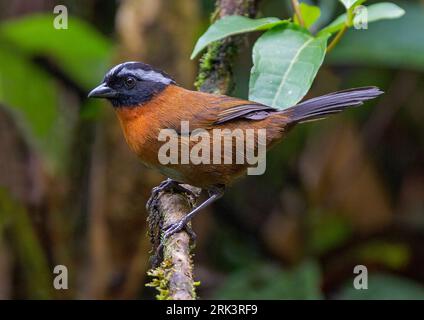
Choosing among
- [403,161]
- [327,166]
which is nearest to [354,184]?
[327,166]

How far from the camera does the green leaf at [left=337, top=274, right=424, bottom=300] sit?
5.29 meters

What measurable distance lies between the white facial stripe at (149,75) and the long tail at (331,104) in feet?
2.39

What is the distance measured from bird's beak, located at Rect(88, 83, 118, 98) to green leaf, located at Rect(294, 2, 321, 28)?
108 cm

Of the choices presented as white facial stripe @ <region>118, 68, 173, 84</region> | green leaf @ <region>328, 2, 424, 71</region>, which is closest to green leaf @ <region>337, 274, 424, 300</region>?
green leaf @ <region>328, 2, 424, 71</region>

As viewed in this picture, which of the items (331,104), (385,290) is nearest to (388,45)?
(385,290)

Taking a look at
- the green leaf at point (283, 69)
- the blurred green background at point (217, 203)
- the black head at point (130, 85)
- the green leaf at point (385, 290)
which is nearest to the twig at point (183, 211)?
the black head at point (130, 85)

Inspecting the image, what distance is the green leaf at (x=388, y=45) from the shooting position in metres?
5.54

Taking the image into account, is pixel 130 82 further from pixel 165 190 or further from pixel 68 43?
pixel 68 43

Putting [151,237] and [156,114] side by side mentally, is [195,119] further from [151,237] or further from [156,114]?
[151,237]

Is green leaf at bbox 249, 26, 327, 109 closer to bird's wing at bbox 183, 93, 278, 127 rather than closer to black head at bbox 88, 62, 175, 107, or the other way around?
bird's wing at bbox 183, 93, 278, 127

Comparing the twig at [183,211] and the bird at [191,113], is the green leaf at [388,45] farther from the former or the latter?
the bird at [191,113]

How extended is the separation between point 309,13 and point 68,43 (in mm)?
2709

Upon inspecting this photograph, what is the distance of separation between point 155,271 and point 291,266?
11.1 feet

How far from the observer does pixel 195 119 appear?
3783mm
